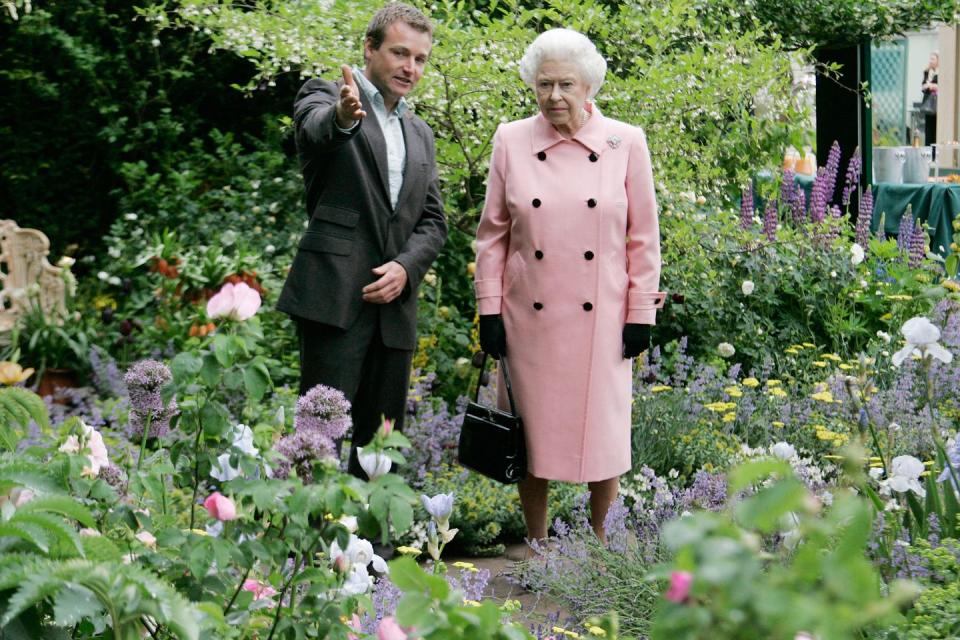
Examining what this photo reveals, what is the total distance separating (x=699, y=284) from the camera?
5.83m

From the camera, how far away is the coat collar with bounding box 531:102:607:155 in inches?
145

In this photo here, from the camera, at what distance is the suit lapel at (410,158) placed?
3768 mm

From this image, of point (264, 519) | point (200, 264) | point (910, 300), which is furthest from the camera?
point (200, 264)

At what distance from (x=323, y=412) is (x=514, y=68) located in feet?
12.0

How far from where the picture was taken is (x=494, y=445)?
370cm

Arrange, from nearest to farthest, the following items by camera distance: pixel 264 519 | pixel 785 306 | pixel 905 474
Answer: pixel 264 519, pixel 905 474, pixel 785 306

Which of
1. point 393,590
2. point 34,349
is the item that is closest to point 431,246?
point 393,590

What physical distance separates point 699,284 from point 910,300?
96 cm

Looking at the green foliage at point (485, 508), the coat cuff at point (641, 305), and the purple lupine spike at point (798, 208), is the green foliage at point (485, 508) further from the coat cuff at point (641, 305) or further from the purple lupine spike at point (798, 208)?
the purple lupine spike at point (798, 208)

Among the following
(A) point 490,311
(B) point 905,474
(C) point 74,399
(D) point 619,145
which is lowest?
(C) point 74,399

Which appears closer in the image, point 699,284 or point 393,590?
point 393,590

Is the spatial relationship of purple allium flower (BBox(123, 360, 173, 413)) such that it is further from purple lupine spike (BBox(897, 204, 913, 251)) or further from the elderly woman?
purple lupine spike (BBox(897, 204, 913, 251))

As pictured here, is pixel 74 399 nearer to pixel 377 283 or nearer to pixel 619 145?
pixel 377 283

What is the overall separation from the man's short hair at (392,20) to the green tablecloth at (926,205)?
A: 526cm
